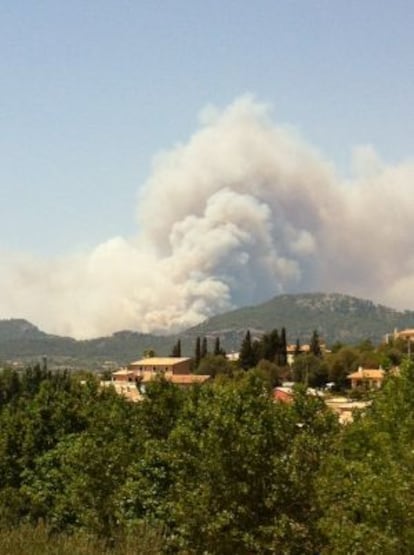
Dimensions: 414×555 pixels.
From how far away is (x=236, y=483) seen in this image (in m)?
27.1

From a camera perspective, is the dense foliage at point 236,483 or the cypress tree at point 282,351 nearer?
the dense foliage at point 236,483

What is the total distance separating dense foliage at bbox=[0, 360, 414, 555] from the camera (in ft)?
72.8

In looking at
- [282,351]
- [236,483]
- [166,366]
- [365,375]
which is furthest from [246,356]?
[236,483]

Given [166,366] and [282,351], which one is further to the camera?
[166,366]

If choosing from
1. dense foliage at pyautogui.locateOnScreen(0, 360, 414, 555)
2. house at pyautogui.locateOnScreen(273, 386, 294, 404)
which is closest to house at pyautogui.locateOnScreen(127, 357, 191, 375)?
house at pyautogui.locateOnScreen(273, 386, 294, 404)

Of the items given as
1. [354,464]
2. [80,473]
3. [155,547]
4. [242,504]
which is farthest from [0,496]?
[354,464]

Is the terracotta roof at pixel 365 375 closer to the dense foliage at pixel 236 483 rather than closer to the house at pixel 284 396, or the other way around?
the house at pixel 284 396

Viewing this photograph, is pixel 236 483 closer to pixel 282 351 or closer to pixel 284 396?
pixel 284 396

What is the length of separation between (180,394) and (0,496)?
10045mm

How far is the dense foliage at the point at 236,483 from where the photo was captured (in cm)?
2220

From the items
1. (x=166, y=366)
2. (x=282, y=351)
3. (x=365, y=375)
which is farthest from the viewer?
(x=166, y=366)

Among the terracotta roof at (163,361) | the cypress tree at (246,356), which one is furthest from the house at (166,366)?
the cypress tree at (246,356)

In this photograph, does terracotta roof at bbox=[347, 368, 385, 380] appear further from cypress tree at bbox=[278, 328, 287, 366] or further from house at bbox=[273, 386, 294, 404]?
cypress tree at bbox=[278, 328, 287, 366]

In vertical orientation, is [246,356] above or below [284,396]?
above
